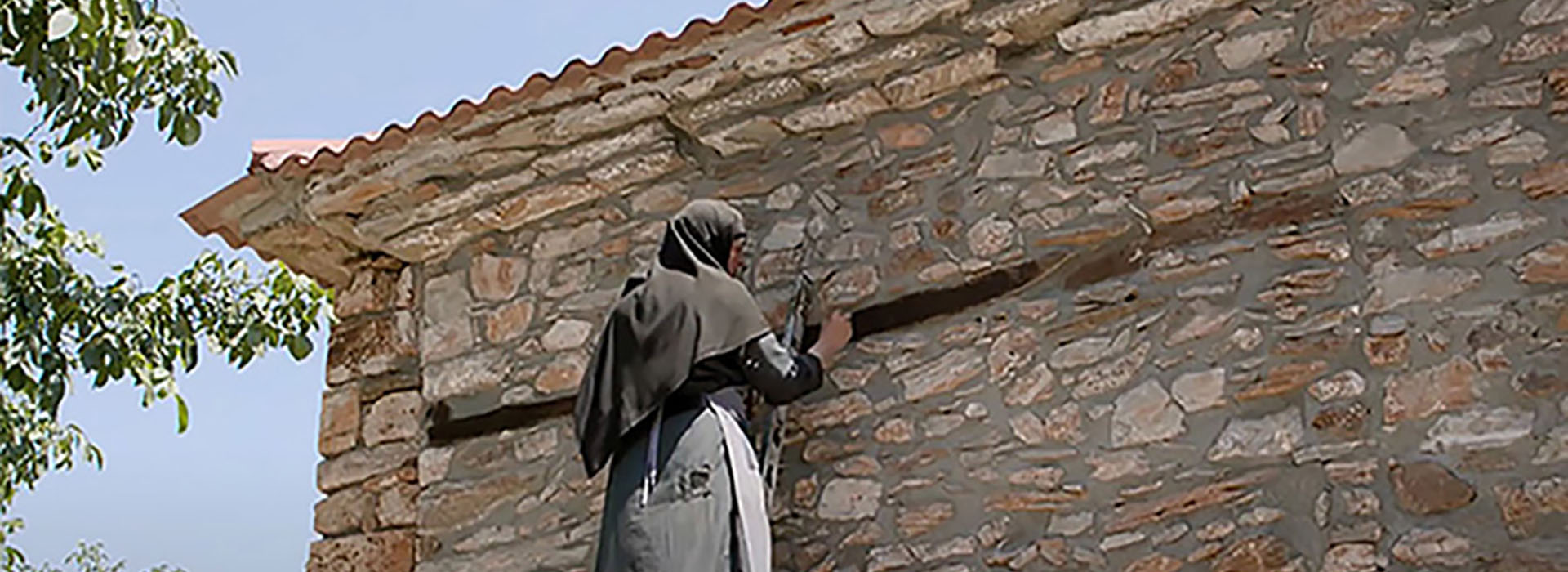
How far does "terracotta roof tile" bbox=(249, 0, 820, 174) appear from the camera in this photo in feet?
15.0

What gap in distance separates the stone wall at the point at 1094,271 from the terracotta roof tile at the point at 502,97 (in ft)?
0.21

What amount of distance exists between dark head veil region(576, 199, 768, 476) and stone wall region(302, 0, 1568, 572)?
593 mm

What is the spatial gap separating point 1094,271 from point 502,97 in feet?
5.93

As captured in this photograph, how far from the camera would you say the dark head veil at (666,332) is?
3928 millimetres

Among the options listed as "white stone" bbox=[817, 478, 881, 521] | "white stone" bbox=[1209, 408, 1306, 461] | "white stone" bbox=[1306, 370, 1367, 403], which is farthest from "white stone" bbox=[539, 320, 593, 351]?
"white stone" bbox=[1306, 370, 1367, 403]

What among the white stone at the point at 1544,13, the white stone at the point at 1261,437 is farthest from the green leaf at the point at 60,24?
the white stone at the point at 1544,13

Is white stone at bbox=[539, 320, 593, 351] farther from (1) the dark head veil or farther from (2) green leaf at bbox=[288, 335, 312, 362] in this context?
(2) green leaf at bbox=[288, 335, 312, 362]

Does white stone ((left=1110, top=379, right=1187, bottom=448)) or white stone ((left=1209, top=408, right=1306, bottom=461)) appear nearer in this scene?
white stone ((left=1209, top=408, right=1306, bottom=461))

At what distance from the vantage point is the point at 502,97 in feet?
16.0

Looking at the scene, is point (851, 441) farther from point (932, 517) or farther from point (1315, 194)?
point (1315, 194)

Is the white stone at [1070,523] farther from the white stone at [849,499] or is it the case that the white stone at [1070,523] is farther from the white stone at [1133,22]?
the white stone at [1133,22]

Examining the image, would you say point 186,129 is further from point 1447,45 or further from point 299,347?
point 1447,45

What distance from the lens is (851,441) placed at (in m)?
4.42

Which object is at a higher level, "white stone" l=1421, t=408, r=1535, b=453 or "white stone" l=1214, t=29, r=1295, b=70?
"white stone" l=1214, t=29, r=1295, b=70
